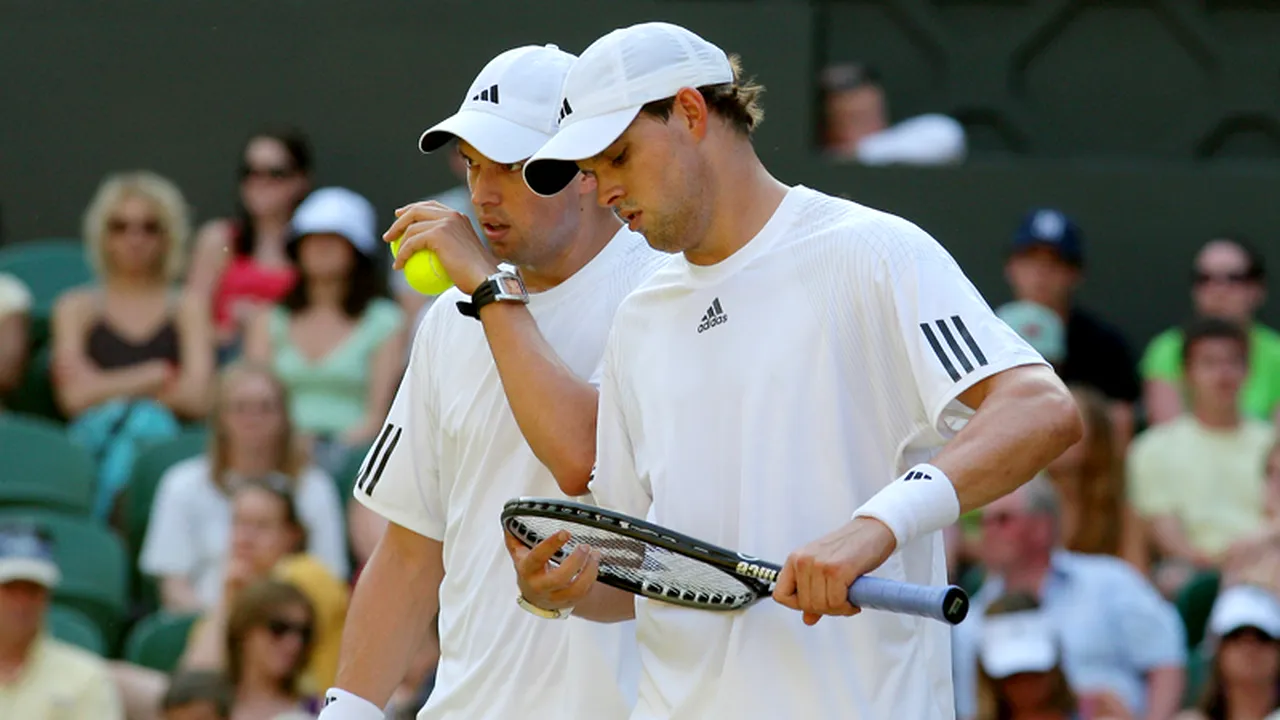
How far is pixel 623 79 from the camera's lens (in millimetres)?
3689

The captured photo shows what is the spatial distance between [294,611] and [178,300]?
2249mm

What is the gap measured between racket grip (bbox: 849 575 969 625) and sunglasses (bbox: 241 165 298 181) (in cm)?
659

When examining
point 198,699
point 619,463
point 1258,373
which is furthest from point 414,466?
point 1258,373

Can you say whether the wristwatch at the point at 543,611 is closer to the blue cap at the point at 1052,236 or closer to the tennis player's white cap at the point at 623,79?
the tennis player's white cap at the point at 623,79

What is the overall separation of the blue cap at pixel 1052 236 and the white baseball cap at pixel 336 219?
2747 mm

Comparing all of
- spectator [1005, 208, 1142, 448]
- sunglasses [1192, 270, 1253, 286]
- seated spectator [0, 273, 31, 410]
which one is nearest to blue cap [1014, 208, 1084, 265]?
spectator [1005, 208, 1142, 448]

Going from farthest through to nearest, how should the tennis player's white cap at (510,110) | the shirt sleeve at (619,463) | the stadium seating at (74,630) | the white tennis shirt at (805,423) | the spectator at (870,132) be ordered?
the spectator at (870,132) → the stadium seating at (74,630) → the tennis player's white cap at (510,110) → the shirt sleeve at (619,463) → the white tennis shirt at (805,423)

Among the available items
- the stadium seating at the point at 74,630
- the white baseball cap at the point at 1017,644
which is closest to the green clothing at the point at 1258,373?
the white baseball cap at the point at 1017,644

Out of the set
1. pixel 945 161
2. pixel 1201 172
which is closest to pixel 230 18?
pixel 945 161

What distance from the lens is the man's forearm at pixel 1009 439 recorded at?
3354mm

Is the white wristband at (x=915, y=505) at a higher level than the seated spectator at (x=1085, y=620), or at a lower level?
higher

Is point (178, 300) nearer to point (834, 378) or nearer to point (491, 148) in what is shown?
point (491, 148)

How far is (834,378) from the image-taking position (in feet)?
11.9

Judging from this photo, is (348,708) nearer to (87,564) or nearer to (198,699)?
(198,699)
